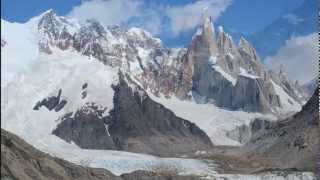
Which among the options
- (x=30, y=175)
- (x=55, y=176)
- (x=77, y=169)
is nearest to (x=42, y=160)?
(x=55, y=176)

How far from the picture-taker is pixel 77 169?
198500mm

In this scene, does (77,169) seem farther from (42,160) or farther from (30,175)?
(30,175)

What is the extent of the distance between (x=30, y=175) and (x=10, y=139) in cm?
988

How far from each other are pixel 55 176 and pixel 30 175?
60.2 feet

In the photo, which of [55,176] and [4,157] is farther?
[55,176]

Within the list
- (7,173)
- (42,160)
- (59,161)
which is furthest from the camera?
(59,161)

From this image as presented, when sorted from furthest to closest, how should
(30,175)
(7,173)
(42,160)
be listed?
(42,160)
(30,175)
(7,173)

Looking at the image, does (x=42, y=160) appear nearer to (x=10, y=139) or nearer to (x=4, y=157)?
(x=10, y=139)

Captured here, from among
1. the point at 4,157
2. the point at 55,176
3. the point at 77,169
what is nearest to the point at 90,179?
the point at 77,169

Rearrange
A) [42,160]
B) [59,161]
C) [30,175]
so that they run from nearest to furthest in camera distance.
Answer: [30,175] < [42,160] < [59,161]

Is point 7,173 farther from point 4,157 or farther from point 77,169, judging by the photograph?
point 77,169

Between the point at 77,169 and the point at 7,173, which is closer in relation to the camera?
the point at 7,173

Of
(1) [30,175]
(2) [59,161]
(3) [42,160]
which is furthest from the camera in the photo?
(2) [59,161]

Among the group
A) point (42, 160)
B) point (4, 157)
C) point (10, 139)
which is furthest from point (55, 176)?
point (4, 157)
